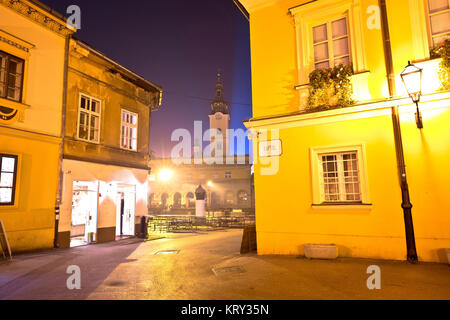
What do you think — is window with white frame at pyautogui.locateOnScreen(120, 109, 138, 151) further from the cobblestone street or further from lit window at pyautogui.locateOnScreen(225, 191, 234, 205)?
lit window at pyautogui.locateOnScreen(225, 191, 234, 205)

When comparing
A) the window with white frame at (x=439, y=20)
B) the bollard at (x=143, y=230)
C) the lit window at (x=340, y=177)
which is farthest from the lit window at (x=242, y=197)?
the window with white frame at (x=439, y=20)

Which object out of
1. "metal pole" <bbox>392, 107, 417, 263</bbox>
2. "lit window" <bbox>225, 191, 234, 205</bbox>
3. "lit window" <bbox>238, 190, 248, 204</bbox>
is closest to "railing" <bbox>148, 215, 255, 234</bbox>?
"metal pole" <bbox>392, 107, 417, 263</bbox>

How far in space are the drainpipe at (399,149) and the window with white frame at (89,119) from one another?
1216 cm

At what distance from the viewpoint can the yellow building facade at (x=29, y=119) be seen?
9375mm

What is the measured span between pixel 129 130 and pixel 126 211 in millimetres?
4635

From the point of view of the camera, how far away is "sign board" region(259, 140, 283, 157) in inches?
341

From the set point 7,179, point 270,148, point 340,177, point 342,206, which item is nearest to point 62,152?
point 7,179

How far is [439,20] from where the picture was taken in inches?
287

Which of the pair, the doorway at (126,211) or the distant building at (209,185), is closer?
the doorway at (126,211)

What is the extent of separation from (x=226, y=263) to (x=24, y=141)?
28.2 ft

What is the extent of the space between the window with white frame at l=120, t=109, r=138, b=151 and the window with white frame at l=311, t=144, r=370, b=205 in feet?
34.6

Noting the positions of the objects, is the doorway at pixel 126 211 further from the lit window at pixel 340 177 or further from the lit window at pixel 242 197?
the lit window at pixel 242 197

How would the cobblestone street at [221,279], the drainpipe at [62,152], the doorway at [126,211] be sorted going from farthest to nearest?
the doorway at [126,211] → the drainpipe at [62,152] → the cobblestone street at [221,279]
